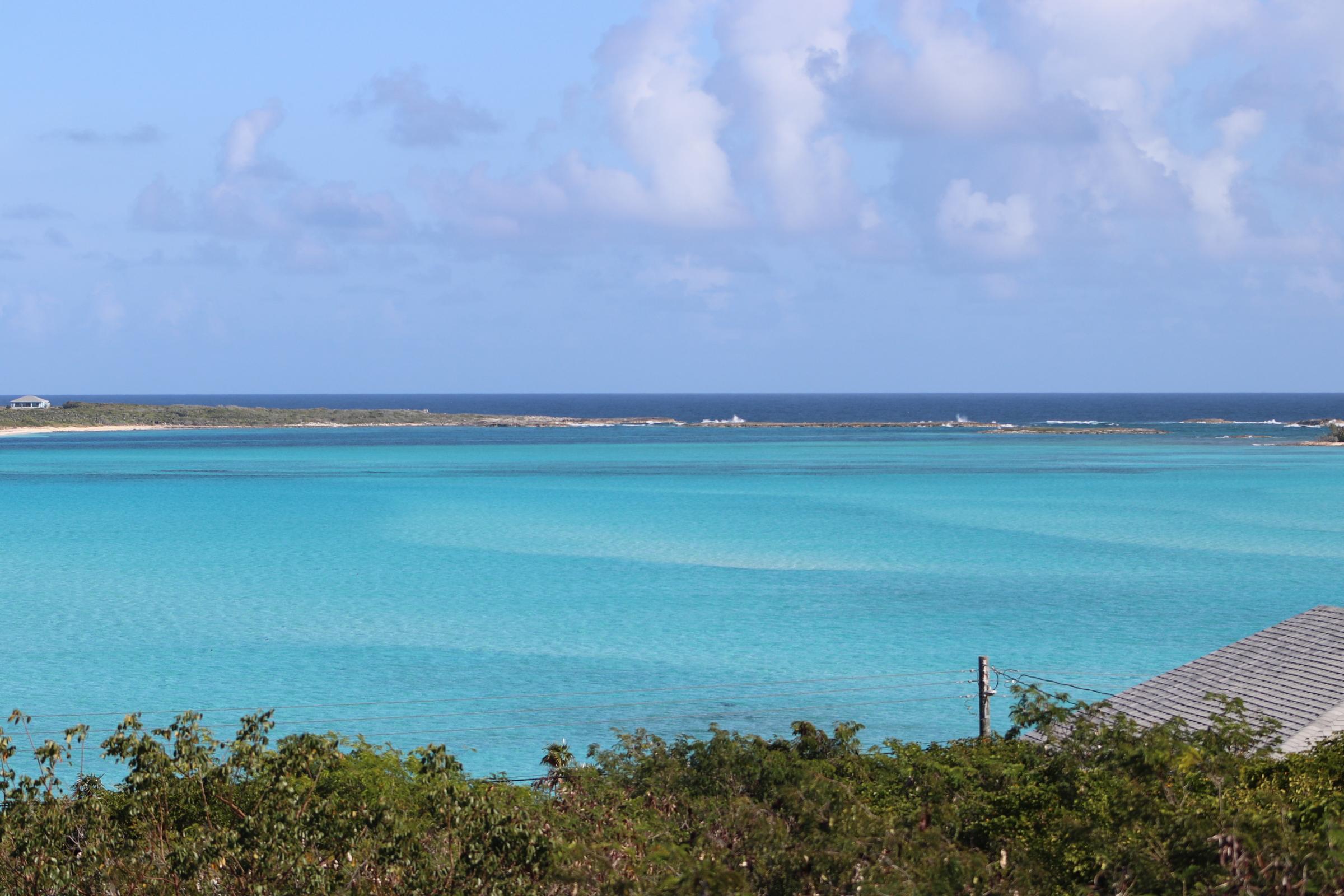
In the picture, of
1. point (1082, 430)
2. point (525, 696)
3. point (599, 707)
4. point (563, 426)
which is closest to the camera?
point (599, 707)

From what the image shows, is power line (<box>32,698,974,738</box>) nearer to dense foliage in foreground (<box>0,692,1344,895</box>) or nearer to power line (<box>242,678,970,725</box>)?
power line (<box>242,678,970,725</box>)

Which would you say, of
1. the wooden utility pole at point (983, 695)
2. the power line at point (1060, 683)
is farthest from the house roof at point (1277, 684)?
the power line at point (1060, 683)

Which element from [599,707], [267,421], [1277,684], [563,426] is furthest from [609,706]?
[267,421]

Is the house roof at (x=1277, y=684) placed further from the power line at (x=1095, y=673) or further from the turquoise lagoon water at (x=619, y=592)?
the power line at (x=1095, y=673)

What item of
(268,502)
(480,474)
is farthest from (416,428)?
(268,502)

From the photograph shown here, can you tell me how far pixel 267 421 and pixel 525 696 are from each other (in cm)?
14967

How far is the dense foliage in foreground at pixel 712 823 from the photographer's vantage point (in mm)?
8812

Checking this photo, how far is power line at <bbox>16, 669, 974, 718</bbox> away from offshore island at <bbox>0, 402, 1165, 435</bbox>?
122 meters

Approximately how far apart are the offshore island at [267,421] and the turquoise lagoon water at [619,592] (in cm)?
7725

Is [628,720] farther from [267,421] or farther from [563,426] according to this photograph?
[267,421]

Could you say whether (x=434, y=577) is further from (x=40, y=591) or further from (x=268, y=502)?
(x=268, y=502)

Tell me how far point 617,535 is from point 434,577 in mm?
11253

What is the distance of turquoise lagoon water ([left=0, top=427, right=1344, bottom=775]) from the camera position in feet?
92.5

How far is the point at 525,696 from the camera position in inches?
1118
